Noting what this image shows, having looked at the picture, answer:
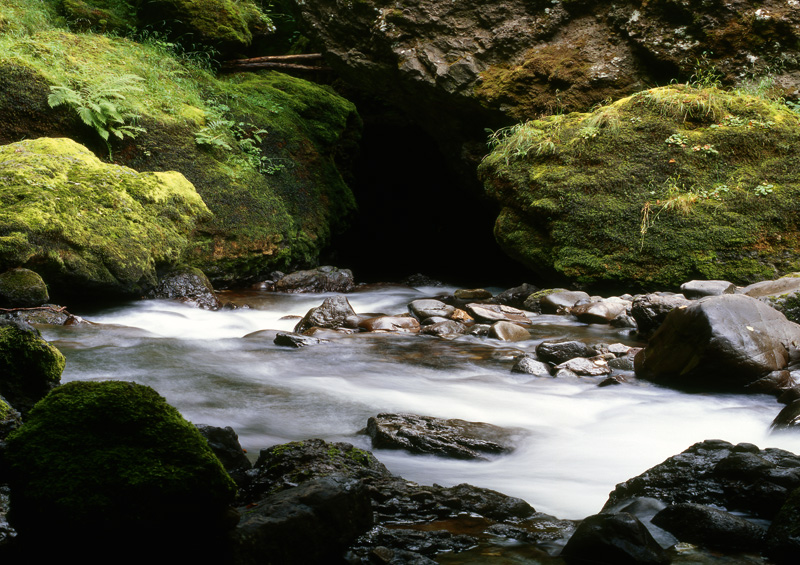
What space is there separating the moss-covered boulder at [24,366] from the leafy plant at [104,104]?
6.60 m

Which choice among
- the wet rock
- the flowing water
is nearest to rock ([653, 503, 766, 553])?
the flowing water

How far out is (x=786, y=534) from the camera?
2049 mm

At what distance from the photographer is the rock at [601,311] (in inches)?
301

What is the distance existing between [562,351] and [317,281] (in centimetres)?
597

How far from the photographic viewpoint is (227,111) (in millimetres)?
11438

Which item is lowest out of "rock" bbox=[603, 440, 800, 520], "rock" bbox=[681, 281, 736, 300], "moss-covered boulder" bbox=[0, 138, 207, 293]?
"rock" bbox=[603, 440, 800, 520]

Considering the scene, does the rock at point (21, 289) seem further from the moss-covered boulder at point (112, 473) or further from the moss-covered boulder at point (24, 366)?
the moss-covered boulder at point (112, 473)

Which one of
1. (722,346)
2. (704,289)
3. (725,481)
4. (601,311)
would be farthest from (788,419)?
(601,311)

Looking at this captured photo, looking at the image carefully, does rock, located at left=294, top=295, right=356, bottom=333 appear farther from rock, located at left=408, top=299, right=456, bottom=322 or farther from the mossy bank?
the mossy bank

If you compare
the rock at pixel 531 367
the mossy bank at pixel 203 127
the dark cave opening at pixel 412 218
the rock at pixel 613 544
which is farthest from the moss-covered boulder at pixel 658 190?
the rock at pixel 613 544

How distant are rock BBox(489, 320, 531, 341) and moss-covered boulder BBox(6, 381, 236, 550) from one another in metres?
5.30

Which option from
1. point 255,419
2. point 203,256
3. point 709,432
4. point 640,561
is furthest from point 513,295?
point 640,561

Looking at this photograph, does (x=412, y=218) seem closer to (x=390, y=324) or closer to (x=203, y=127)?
(x=203, y=127)

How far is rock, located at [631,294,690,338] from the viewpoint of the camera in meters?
6.37
